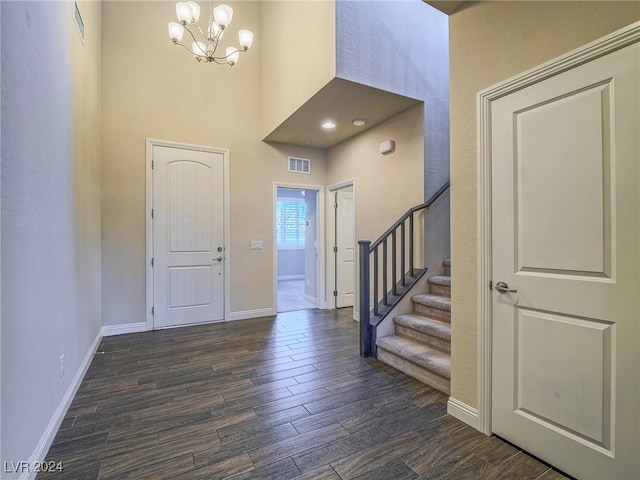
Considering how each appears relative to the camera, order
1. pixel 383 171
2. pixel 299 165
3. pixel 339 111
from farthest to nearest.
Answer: pixel 299 165, pixel 383 171, pixel 339 111

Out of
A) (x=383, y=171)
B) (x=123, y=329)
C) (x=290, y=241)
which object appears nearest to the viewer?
(x=123, y=329)

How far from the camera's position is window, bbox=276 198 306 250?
913 centimetres

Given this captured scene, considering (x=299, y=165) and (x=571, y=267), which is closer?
(x=571, y=267)

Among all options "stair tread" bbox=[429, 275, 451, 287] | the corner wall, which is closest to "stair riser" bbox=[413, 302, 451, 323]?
"stair tread" bbox=[429, 275, 451, 287]

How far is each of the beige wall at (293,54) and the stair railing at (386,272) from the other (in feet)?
5.52

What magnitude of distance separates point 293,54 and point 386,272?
2.80 m

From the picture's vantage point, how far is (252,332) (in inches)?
153

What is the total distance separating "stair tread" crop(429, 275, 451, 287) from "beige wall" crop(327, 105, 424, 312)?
86 centimetres

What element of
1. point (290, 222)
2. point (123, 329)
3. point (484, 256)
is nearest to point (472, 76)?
point (484, 256)

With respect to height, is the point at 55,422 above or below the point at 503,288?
below

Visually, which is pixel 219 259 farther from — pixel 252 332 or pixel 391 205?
pixel 391 205

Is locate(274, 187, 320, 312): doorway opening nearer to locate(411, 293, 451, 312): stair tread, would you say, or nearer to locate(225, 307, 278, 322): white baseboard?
locate(225, 307, 278, 322): white baseboard

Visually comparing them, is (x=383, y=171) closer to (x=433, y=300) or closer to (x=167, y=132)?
(x=433, y=300)

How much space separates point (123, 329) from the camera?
3838 mm
